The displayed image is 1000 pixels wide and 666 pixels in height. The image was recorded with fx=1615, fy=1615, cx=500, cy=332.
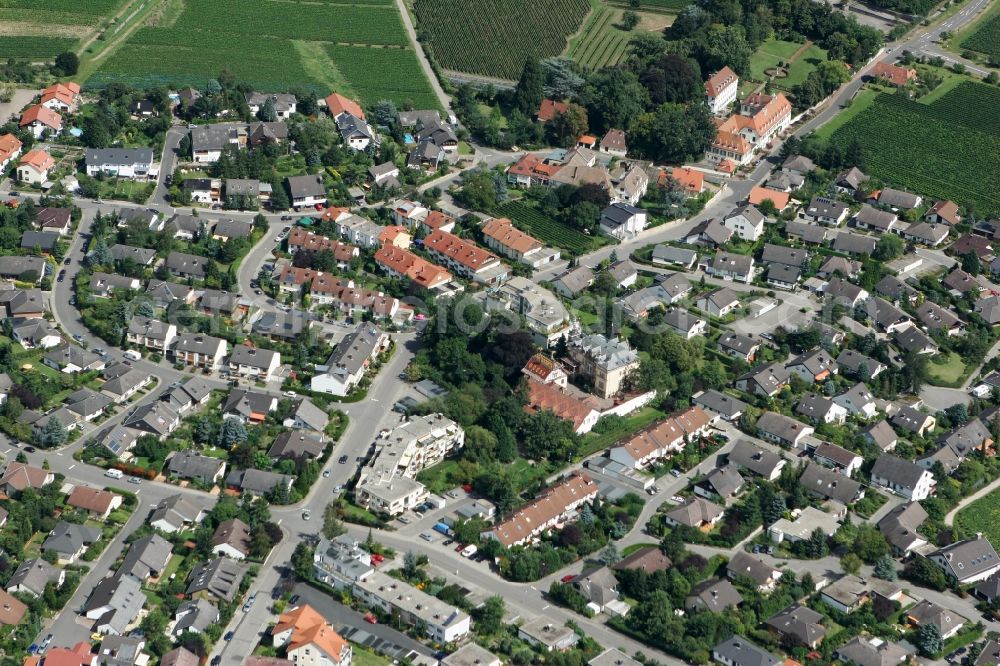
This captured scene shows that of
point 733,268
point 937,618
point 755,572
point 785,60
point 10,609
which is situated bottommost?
point 10,609

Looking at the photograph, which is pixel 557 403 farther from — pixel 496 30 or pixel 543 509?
pixel 496 30

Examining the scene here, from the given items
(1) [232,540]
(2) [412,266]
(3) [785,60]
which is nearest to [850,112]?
(3) [785,60]

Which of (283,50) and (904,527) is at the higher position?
(904,527)

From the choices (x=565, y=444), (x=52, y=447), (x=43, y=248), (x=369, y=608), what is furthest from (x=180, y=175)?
(x=369, y=608)

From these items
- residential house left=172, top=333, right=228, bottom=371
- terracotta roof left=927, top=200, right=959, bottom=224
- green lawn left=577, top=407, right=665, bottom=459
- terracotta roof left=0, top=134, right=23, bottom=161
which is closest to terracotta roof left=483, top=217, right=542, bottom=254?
green lawn left=577, top=407, right=665, bottom=459

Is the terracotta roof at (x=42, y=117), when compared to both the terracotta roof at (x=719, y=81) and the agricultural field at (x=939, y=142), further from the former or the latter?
the agricultural field at (x=939, y=142)

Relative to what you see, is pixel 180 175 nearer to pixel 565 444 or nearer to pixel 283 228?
pixel 283 228
